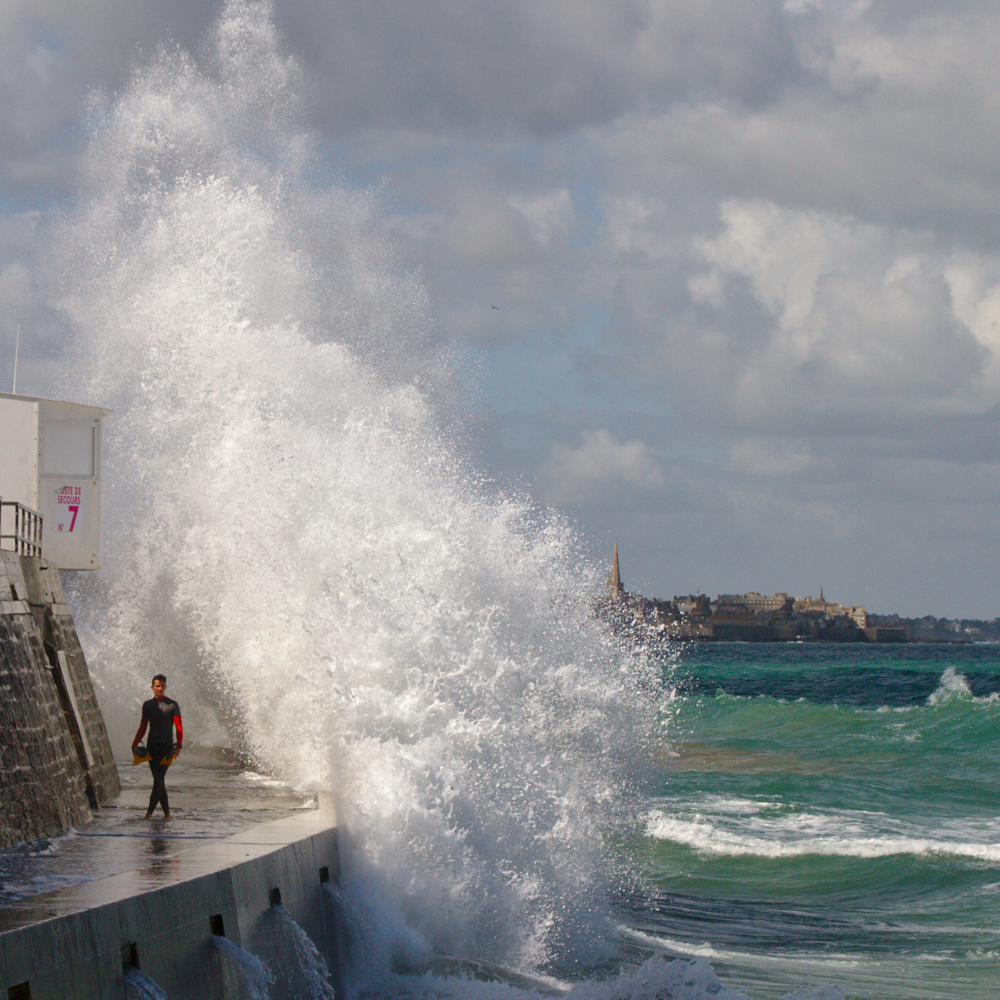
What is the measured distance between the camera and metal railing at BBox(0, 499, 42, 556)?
36.2 feet

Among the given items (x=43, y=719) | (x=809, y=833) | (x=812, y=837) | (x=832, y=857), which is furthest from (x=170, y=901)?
(x=809, y=833)

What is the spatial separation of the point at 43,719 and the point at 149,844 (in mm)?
1788

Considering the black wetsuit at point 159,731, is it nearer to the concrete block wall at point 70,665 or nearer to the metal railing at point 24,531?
the concrete block wall at point 70,665

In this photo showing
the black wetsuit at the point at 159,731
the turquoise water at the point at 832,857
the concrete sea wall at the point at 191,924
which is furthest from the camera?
the turquoise water at the point at 832,857

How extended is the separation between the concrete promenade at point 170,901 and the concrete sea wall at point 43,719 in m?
0.26

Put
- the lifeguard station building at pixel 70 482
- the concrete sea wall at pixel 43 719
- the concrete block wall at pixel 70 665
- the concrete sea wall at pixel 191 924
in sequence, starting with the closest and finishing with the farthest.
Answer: the concrete sea wall at pixel 191 924
the concrete sea wall at pixel 43 719
the concrete block wall at pixel 70 665
the lifeguard station building at pixel 70 482

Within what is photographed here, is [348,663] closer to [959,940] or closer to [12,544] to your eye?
[12,544]

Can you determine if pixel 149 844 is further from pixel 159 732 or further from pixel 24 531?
pixel 24 531

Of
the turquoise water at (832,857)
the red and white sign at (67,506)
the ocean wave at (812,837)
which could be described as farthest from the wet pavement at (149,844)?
the ocean wave at (812,837)

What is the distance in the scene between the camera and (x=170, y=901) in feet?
21.2

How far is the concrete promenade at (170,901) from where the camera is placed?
5.65 metres

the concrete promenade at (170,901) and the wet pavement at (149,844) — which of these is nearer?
the concrete promenade at (170,901)

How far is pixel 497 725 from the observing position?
11047 millimetres

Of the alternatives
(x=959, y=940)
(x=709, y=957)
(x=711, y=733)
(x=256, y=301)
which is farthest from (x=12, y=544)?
(x=711, y=733)
